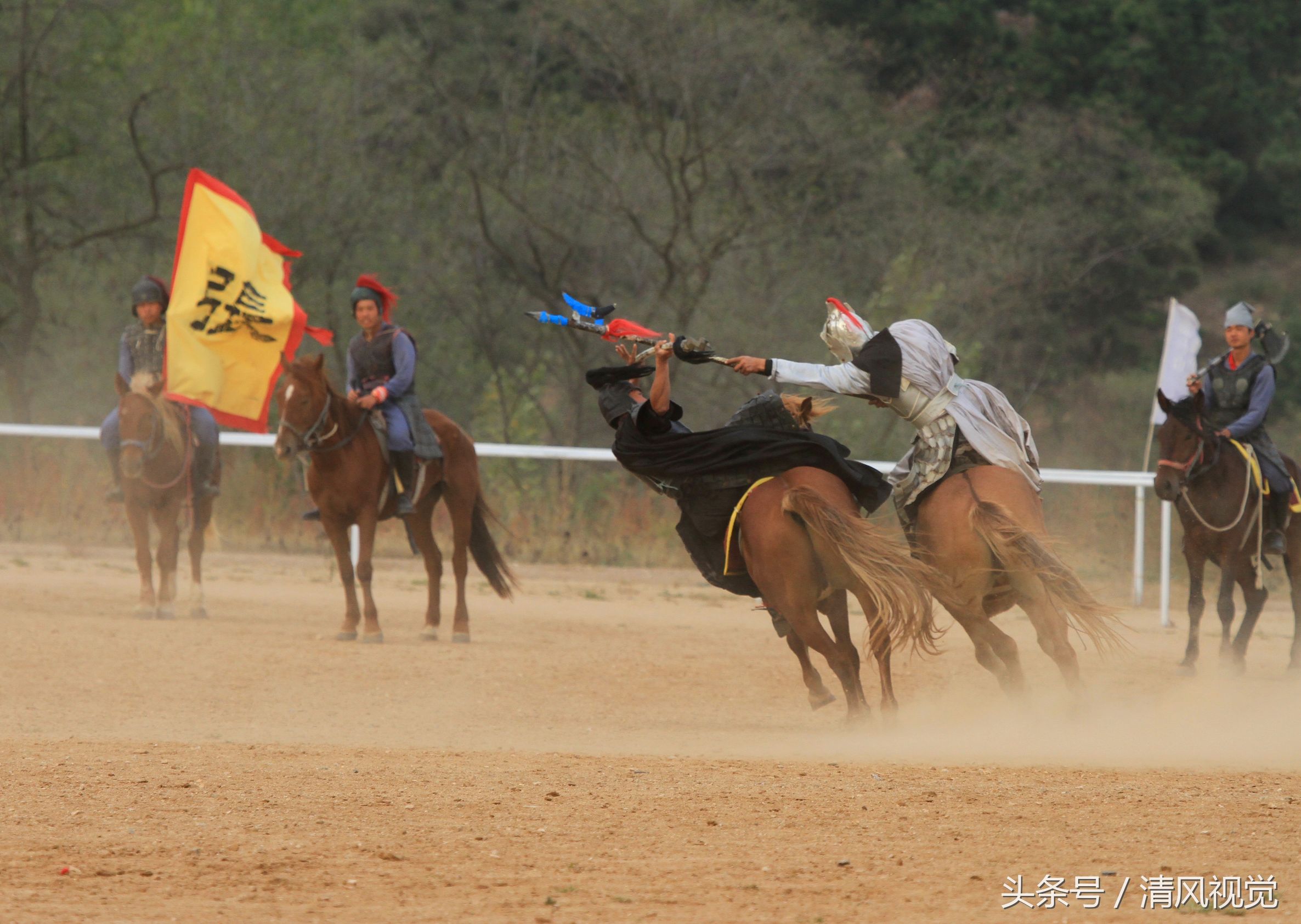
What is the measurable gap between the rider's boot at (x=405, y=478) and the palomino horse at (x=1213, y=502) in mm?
5507

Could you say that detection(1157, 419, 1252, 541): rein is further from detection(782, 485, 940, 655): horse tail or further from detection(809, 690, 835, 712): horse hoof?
detection(782, 485, 940, 655): horse tail

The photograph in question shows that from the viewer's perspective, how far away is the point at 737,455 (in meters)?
8.00

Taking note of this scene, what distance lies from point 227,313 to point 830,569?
6557mm

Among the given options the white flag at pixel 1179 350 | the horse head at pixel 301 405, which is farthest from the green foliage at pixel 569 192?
the horse head at pixel 301 405

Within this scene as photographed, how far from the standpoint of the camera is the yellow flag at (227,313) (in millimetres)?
12312

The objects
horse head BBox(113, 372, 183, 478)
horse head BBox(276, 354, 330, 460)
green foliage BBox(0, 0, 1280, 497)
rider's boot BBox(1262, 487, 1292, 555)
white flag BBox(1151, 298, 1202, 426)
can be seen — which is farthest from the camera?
green foliage BBox(0, 0, 1280, 497)

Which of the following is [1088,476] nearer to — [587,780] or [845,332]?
[845,332]

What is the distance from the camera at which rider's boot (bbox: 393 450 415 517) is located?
38.9ft

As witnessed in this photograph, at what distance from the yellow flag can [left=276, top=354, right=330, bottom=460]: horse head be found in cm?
109

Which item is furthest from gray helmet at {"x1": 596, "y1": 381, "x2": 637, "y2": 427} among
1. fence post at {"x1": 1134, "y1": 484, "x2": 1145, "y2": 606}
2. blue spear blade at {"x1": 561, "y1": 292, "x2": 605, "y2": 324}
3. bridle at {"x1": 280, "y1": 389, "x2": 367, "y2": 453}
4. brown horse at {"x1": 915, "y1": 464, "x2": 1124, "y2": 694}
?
fence post at {"x1": 1134, "y1": 484, "x2": 1145, "y2": 606}

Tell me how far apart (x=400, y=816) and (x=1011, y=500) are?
3604 millimetres

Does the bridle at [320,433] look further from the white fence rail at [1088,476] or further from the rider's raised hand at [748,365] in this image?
the rider's raised hand at [748,365]

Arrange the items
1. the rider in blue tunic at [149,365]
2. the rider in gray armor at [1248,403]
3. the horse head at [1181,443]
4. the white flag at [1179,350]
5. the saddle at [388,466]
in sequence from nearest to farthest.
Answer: the horse head at [1181,443], the rider in gray armor at [1248,403], the saddle at [388,466], the rider in blue tunic at [149,365], the white flag at [1179,350]

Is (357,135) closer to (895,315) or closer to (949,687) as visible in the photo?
(895,315)
